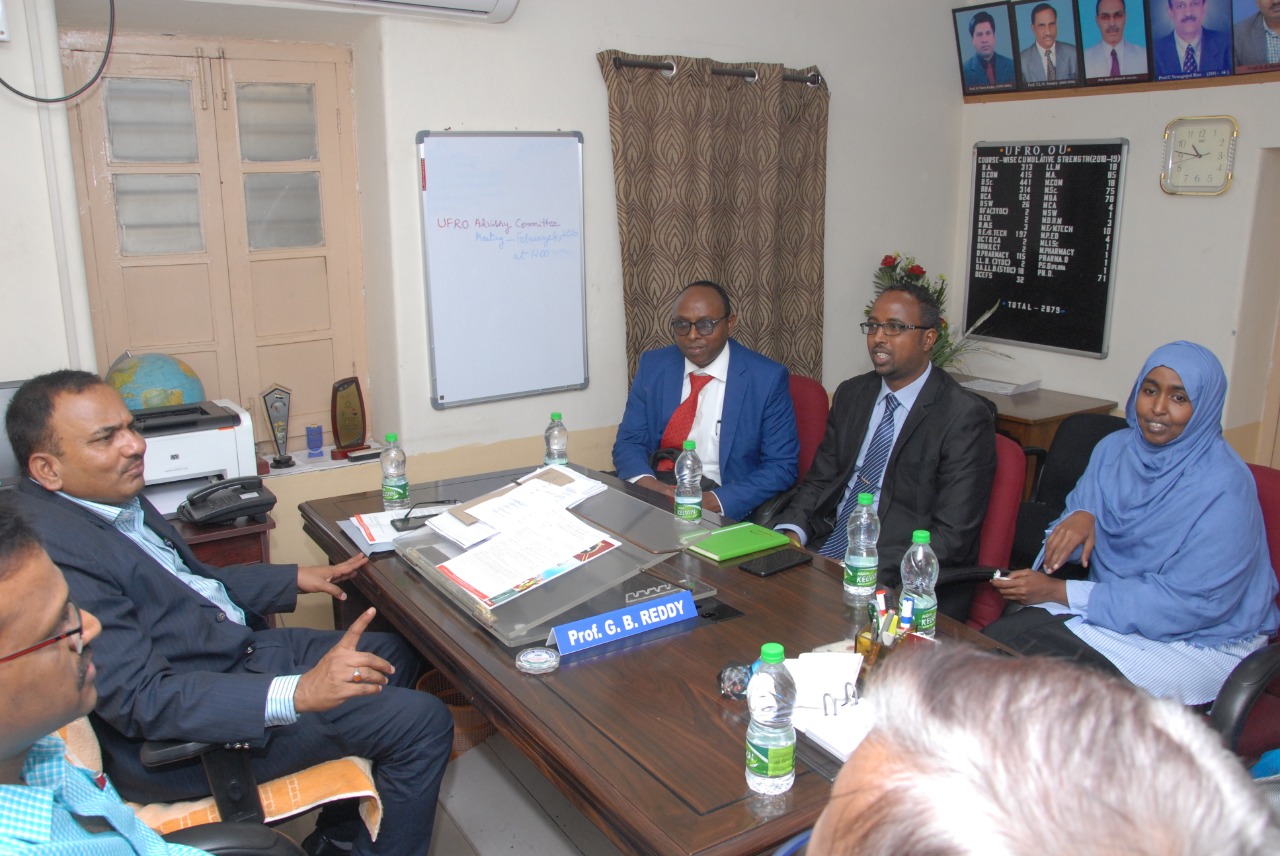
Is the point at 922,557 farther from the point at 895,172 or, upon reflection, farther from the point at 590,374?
the point at 895,172

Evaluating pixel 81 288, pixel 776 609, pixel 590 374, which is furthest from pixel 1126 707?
pixel 590 374

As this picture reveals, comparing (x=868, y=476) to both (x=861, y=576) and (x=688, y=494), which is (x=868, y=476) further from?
(x=861, y=576)

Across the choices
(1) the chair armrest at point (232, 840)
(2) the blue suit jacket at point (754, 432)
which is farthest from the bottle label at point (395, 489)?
(1) the chair armrest at point (232, 840)

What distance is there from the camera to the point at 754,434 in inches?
130

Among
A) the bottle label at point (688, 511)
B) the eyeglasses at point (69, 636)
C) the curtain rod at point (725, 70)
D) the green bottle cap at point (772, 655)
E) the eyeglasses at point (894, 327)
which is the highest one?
A: the curtain rod at point (725, 70)

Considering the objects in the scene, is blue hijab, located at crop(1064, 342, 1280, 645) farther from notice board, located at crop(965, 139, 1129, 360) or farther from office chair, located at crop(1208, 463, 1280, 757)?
notice board, located at crop(965, 139, 1129, 360)

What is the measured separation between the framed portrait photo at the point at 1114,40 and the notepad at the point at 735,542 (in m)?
2.97

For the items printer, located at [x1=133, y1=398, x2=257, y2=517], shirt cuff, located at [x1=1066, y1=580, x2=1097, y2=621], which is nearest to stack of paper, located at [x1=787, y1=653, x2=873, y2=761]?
shirt cuff, located at [x1=1066, y1=580, x2=1097, y2=621]

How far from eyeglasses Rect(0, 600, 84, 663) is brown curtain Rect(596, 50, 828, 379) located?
2868mm

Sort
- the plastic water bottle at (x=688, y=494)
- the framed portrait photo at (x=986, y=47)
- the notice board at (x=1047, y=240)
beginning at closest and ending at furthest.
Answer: the plastic water bottle at (x=688, y=494), the notice board at (x=1047, y=240), the framed portrait photo at (x=986, y=47)

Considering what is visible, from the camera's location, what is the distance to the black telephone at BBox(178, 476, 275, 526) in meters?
2.70

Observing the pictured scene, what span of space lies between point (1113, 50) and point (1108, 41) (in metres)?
0.04

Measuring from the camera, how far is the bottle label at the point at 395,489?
8.95ft

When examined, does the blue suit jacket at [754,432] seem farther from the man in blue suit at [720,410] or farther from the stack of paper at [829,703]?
the stack of paper at [829,703]
